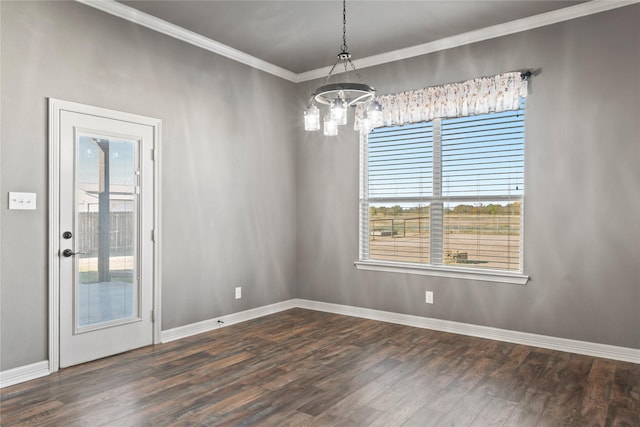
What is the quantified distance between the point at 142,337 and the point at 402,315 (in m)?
2.72

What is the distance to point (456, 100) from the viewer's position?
4488 mm

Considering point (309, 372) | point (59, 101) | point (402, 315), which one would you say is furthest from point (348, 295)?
point (59, 101)

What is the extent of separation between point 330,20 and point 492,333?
341 cm

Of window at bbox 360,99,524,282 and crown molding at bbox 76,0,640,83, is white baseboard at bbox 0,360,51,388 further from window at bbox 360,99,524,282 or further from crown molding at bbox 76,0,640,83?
window at bbox 360,99,524,282

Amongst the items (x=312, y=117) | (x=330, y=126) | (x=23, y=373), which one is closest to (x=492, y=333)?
(x=330, y=126)

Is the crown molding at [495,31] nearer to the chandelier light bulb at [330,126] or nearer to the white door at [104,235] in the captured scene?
the chandelier light bulb at [330,126]

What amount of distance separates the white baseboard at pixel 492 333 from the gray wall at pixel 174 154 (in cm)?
89

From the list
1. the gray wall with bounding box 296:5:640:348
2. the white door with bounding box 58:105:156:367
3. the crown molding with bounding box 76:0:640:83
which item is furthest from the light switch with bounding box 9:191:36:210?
the gray wall with bounding box 296:5:640:348

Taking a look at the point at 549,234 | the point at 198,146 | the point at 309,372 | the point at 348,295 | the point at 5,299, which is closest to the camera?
the point at 5,299

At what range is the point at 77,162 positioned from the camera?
140 inches

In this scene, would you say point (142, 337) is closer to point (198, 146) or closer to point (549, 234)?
point (198, 146)

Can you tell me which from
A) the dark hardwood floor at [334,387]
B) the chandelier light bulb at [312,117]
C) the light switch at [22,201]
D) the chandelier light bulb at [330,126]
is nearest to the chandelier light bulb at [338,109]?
the chandelier light bulb at [330,126]

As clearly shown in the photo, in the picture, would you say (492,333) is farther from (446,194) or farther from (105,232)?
(105,232)

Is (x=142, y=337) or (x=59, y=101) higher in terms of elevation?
(x=59, y=101)
